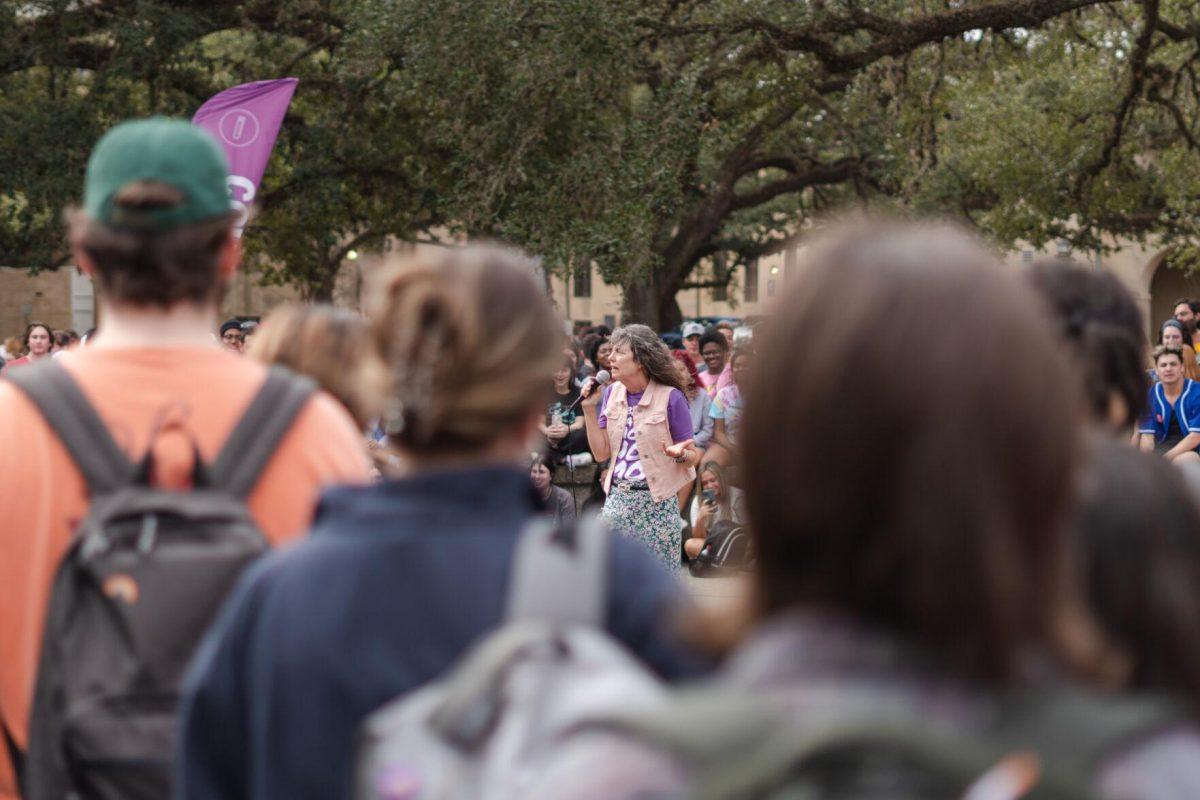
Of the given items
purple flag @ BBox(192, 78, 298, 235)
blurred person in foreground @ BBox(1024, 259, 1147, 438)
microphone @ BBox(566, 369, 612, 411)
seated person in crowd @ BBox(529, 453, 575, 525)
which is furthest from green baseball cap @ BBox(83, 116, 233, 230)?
purple flag @ BBox(192, 78, 298, 235)

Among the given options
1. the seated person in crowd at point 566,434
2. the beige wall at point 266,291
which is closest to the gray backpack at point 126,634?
the seated person in crowd at point 566,434

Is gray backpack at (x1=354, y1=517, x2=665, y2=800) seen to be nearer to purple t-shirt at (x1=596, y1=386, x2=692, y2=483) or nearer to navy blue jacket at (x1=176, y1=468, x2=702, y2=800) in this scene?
navy blue jacket at (x1=176, y1=468, x2=702, y2=800)

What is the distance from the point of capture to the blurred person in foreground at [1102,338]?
8.68ft

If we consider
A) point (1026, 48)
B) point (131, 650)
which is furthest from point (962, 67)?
point (131, 650)

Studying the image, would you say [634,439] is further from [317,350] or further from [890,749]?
[890,749]

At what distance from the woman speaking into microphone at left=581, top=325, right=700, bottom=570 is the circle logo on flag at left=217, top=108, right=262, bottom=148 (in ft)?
14.4

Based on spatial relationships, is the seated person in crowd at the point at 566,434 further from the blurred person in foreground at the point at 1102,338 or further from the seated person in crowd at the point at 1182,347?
the blurred person in foreground at the point at 1102,338

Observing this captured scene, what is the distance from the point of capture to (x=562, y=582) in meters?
1.81

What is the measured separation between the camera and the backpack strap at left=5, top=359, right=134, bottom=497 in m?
2.45

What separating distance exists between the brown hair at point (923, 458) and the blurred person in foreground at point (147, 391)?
136cm

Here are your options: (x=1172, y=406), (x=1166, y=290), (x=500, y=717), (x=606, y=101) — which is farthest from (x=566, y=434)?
(x=1166, y=290)

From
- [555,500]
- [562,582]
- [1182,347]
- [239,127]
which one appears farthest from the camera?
[239,127]

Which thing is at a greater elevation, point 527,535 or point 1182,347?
point 527,535

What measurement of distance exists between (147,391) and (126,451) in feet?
0.38
